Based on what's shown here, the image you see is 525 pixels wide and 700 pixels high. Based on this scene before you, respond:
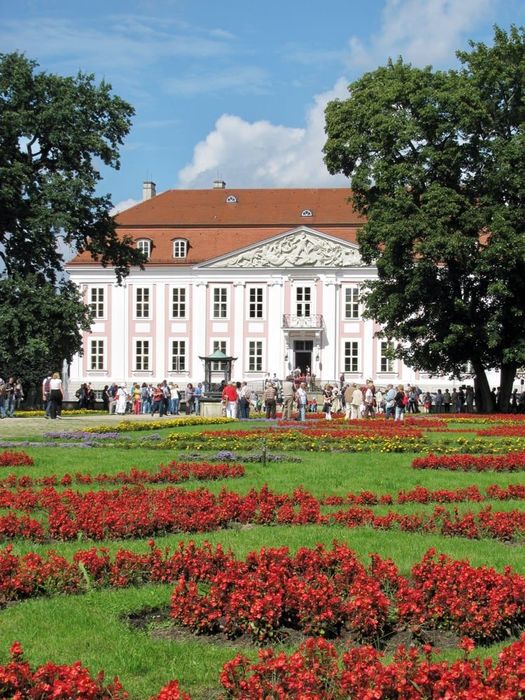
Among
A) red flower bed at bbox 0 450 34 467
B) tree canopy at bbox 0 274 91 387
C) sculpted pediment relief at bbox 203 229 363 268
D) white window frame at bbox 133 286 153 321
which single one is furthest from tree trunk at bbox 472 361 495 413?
white window frame at bbox 133 286 153 321

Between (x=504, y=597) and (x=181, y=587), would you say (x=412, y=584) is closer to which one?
(x=504, y=597)

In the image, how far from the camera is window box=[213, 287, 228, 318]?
68312 mm

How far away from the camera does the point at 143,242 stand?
69375mm

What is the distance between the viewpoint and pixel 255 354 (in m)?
67.8

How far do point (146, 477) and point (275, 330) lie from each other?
5354 cm

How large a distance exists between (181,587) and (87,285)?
63979 millimetres

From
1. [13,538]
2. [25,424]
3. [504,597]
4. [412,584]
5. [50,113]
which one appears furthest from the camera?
[50,113]

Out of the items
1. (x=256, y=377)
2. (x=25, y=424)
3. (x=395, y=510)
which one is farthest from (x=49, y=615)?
(x=256, y=377)

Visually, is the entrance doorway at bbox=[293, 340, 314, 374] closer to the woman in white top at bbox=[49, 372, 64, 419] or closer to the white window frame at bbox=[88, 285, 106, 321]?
the white window frame at bbox=[88, 285, 106, 321]

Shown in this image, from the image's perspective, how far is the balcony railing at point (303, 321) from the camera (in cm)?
6694

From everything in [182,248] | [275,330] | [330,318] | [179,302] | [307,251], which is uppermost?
[182,248]

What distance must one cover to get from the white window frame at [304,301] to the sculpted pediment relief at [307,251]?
5.05 ft

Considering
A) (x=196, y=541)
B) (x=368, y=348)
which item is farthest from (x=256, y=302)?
(x=196, y=541)

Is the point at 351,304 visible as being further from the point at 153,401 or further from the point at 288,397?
the point at 288,397
